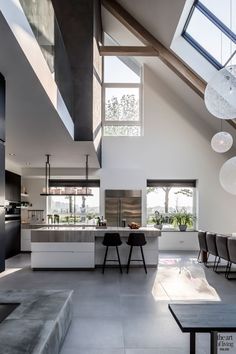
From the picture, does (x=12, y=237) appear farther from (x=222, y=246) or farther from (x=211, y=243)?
(x=222, y=246)

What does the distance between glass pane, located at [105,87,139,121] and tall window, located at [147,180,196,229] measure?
7.57 feet

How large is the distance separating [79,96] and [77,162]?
3211 mm

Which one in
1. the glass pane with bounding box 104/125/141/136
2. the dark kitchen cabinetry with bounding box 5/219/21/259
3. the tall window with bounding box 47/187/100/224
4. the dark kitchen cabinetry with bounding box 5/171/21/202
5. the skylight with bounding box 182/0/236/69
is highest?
the skylight with bounding box 182/0/236/69

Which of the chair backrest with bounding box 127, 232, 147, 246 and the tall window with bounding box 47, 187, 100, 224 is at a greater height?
the tall window with bounding box 47, 187, 100, 224

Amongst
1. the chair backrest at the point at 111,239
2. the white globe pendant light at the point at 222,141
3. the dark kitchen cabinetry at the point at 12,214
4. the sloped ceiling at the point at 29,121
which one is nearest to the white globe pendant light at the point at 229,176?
the white globe pendant light at the point at 222,141

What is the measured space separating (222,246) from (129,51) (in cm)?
552

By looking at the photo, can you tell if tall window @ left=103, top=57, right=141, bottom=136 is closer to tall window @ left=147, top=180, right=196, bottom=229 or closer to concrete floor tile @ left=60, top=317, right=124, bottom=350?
tall window @ left=147, top=180, right=196, bottom=229

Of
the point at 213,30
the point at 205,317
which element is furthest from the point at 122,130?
the point at 205,317

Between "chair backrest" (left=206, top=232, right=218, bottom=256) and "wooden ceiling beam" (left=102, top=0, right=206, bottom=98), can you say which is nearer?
"chair backrest" (left=206, top=232, right=218, bottom=256)

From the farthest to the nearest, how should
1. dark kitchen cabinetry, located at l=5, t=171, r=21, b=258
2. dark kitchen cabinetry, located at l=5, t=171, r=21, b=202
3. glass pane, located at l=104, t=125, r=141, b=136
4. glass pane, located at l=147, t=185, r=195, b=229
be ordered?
glass pane, located at l=147, t=185, r=195, b=229
glass pane, located at l=104, t=125, r=141, b=136
dark kitchen cabinetry, located at l=5, t=171, r=21, b=202
dark kitchen cabinetry, located at l=5, t=171, r=21, b=258

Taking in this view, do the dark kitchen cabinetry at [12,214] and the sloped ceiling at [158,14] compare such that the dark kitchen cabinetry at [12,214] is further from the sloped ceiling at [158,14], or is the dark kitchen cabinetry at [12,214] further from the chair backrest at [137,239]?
the sloped ceiling at [158,14]

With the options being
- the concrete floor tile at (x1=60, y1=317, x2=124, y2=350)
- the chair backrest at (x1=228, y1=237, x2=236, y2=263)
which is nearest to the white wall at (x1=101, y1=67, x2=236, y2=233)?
the chair backrest at (x1=228, y1=237, x2=236, y2=263)

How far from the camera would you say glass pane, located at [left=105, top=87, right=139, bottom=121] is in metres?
11.6

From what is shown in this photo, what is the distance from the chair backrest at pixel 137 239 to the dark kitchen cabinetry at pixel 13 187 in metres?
3.93
